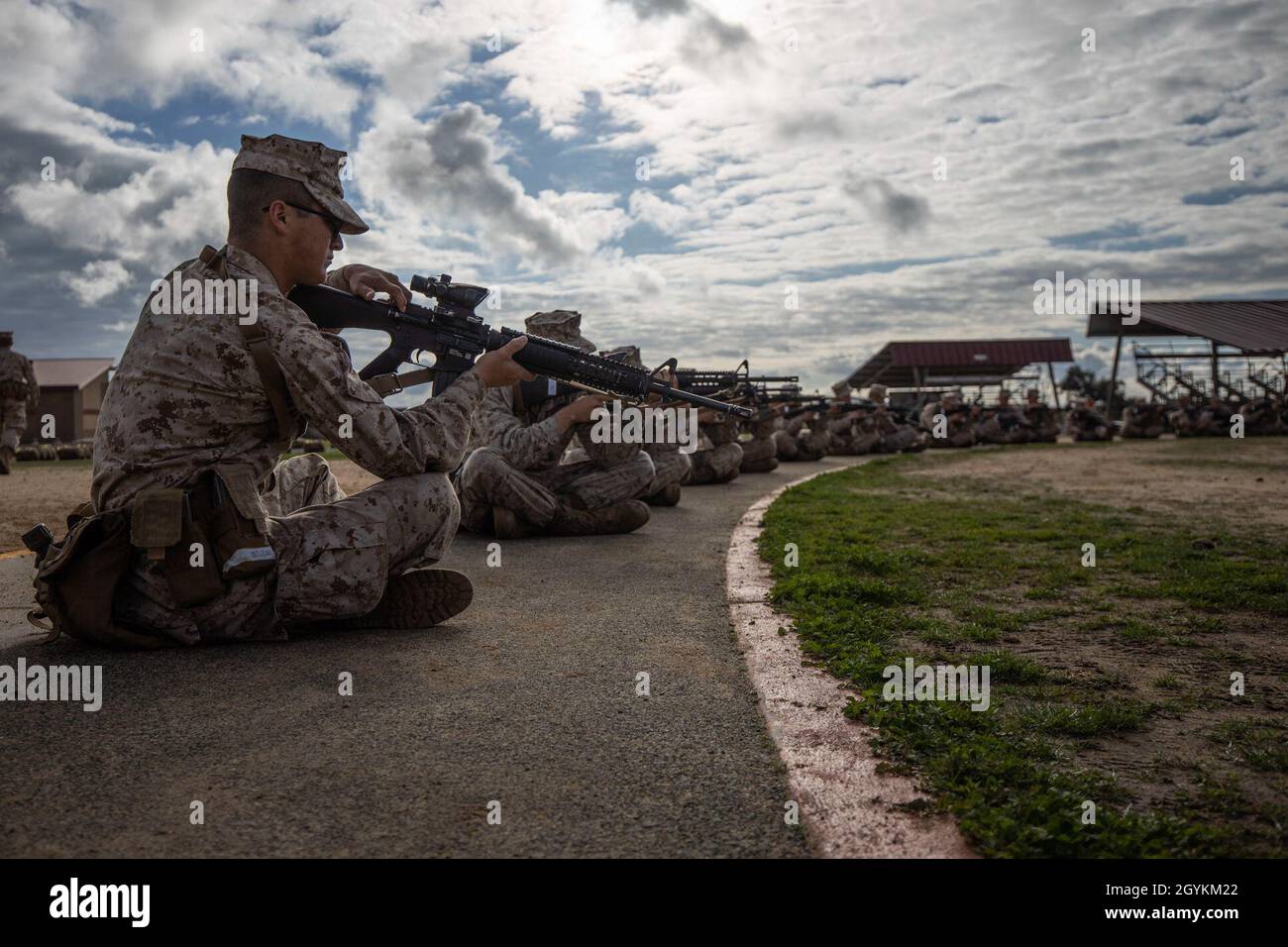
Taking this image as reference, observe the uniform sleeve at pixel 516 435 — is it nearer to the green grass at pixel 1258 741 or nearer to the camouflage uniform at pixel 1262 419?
the green grass at pixel 1258 741

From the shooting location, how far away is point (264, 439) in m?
3.80

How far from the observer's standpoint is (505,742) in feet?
8.61

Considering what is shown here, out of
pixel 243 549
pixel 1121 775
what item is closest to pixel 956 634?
pixel 1121 775

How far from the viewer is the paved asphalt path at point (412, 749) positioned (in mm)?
2033

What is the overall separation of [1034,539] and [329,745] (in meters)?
5.72

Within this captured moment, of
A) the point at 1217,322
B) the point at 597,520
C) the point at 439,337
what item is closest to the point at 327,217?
the point at 439,337

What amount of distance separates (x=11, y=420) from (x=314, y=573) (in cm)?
1649

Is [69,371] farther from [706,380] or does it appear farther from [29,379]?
[706,380]

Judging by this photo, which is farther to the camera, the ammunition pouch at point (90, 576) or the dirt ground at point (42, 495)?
the dirt ground at point (42, 495)

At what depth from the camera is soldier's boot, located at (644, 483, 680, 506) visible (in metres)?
10.0

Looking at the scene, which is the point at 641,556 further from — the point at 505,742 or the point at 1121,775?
the point at 1121,775

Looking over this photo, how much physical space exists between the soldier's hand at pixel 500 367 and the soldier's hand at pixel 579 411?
99.7 inches

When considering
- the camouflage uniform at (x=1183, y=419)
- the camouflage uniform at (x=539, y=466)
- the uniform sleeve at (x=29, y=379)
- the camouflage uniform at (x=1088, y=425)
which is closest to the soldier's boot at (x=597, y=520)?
the camouflage uniform at (x=539, y=466)

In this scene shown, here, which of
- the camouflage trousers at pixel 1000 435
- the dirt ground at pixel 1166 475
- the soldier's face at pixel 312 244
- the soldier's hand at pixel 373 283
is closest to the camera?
the soldier's face at pixel 312 244
